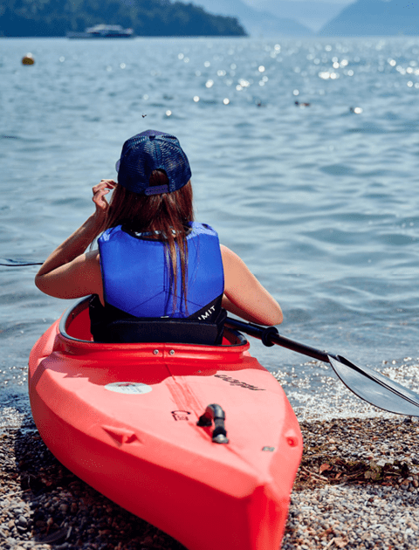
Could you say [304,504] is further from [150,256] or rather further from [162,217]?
[162,217]

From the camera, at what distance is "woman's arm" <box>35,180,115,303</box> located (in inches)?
99.7

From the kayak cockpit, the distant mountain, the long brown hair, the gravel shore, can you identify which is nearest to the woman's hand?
the long brown hair

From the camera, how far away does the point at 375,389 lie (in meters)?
2.93

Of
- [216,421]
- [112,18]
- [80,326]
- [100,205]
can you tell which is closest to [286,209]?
[80,326]

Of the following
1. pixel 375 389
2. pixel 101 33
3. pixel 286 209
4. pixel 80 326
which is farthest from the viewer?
pixel 101 33

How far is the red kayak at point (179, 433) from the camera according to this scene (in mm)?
1954

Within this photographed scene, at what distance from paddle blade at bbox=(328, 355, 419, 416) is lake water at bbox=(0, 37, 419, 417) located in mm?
316

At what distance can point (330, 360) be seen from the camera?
3.05 meters

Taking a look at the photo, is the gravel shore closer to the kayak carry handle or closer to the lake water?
the kayak carry handle

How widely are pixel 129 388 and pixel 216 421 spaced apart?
0.46m

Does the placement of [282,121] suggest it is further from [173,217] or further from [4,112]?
[173,217]

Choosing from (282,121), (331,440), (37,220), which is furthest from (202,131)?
(331,440)

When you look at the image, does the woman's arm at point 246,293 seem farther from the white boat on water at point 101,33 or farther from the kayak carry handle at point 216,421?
the white boat on water at point 101,33

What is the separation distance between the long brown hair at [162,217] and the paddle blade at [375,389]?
0.93m
